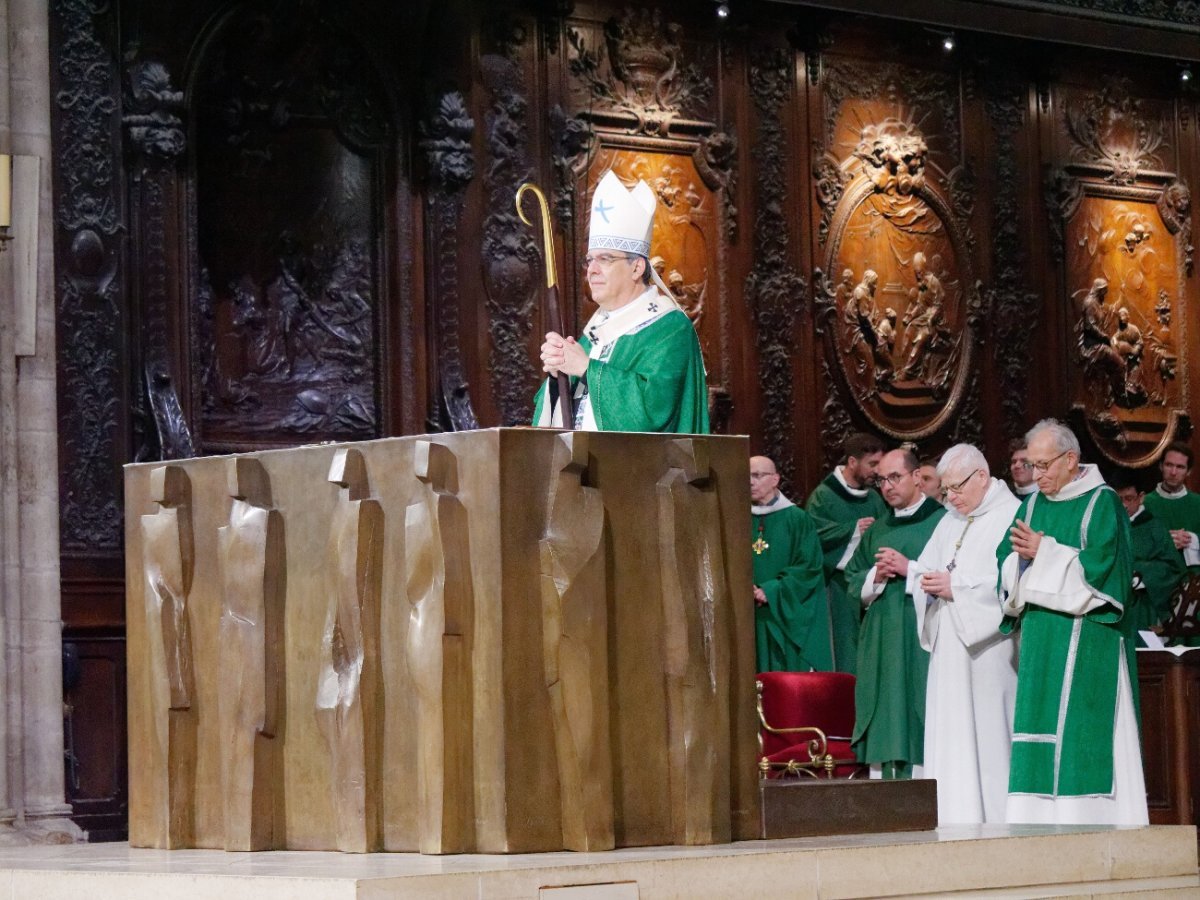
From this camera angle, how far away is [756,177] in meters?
12.3

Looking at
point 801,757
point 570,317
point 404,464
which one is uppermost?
point 570,317

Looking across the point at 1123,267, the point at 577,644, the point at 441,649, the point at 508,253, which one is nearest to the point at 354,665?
the point at 441,649

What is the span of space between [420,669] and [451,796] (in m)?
0.28

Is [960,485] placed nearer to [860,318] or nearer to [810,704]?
[810,704]

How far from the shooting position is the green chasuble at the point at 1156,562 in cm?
1188

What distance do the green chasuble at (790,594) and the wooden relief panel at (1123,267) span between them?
3.08 meters

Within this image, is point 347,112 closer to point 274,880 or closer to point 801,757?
point 801,757

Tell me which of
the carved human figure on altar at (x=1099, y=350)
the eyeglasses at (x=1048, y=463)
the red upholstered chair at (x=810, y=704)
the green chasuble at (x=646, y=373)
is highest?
the carved human figure on altar at (x=1099, y=350)

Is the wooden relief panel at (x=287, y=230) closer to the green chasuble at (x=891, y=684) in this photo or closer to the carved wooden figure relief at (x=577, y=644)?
the green chasuble at (x=891, y=684)

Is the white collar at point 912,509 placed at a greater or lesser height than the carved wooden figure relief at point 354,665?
greater

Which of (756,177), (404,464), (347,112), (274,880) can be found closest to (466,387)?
(347,112)

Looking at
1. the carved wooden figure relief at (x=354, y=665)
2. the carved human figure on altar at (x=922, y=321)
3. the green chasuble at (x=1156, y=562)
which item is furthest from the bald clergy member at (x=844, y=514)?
the carved wooden figure relief at (x=354, y=665)

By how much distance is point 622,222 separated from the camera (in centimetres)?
603

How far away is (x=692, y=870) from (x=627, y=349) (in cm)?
169
